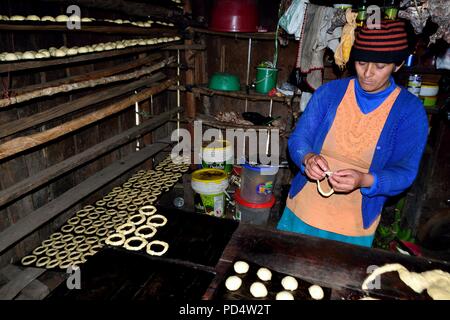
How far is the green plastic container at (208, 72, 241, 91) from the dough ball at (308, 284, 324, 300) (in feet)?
13.5

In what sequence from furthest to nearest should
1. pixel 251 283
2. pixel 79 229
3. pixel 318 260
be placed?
pixel 79 229
pixel 318 260
pixel 251 283

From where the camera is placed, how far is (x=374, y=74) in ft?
7.22

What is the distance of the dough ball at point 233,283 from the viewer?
1.85 meters

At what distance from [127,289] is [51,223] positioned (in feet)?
8.86

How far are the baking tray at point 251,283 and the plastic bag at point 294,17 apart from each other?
354 cm

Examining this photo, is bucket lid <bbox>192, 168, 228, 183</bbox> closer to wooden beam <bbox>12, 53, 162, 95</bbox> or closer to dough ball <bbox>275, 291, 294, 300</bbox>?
wooden beam <bbox>12, 53, 162, 95</bbox>

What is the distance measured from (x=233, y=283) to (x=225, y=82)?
13.5ft

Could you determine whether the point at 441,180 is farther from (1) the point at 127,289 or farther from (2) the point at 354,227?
(1) the point at 127,289

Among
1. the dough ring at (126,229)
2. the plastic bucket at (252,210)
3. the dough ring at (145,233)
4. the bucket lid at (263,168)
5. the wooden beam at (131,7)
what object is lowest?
the plastic bucket at (252,210)

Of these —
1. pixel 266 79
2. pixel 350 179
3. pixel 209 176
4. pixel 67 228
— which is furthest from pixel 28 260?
pixel 266 79

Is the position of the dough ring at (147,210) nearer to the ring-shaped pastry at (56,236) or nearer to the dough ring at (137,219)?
the dough ring at (137,219)

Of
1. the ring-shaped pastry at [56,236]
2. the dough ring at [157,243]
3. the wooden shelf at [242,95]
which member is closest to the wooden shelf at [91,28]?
the wooden shelf at [242,95]

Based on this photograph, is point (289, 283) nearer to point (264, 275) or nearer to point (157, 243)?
point (264, 275)

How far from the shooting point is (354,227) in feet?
8.35
